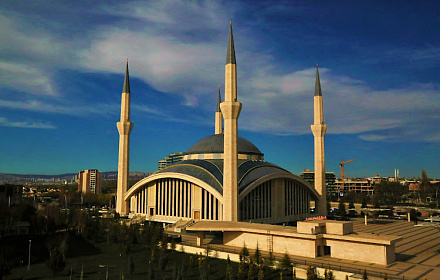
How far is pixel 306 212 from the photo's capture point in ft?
193

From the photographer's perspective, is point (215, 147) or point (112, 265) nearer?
point (112, 265)

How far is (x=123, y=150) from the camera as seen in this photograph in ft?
194

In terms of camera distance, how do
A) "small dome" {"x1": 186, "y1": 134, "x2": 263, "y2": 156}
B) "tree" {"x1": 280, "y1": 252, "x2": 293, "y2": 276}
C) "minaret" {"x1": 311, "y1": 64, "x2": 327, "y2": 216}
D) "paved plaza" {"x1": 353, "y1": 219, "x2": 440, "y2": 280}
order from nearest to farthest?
"paved plaza" {"x1": 353, "y1": 219, "x2": 440, "y2": 280}, "tree" {"x1": 280, "y1": 252, "x2": 293, "y2": 276}, "small dome" {"x1": 186, "y1": 134, "x2": 263, "y2": 156}, "minaret" {"x1": 311, "y1": 64, "x2": 327, "y2": 216}

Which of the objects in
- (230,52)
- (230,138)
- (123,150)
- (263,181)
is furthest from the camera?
(123,150)

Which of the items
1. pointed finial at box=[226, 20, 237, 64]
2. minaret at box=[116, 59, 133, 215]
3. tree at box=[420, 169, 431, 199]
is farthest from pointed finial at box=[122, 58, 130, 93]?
tree at box=[420, 169, 431, 199]

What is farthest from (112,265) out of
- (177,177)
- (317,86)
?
(317,86)

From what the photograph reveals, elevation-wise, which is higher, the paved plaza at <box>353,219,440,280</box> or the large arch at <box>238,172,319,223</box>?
the large arch at <box>238,172,319,223</box>

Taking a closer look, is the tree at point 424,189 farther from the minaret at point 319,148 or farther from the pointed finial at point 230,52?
the pointed finial at point 230,52

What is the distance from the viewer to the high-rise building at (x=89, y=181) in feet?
481

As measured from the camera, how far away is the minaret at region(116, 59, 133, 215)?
190ft

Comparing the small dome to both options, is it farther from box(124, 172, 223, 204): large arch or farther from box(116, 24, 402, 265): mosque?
box(124, 172, 223, 204): large arch

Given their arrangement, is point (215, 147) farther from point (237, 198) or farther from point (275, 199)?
point (237, 198)

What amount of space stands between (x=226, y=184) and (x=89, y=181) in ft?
392

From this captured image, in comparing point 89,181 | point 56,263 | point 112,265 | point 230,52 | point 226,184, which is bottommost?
point 112,265
